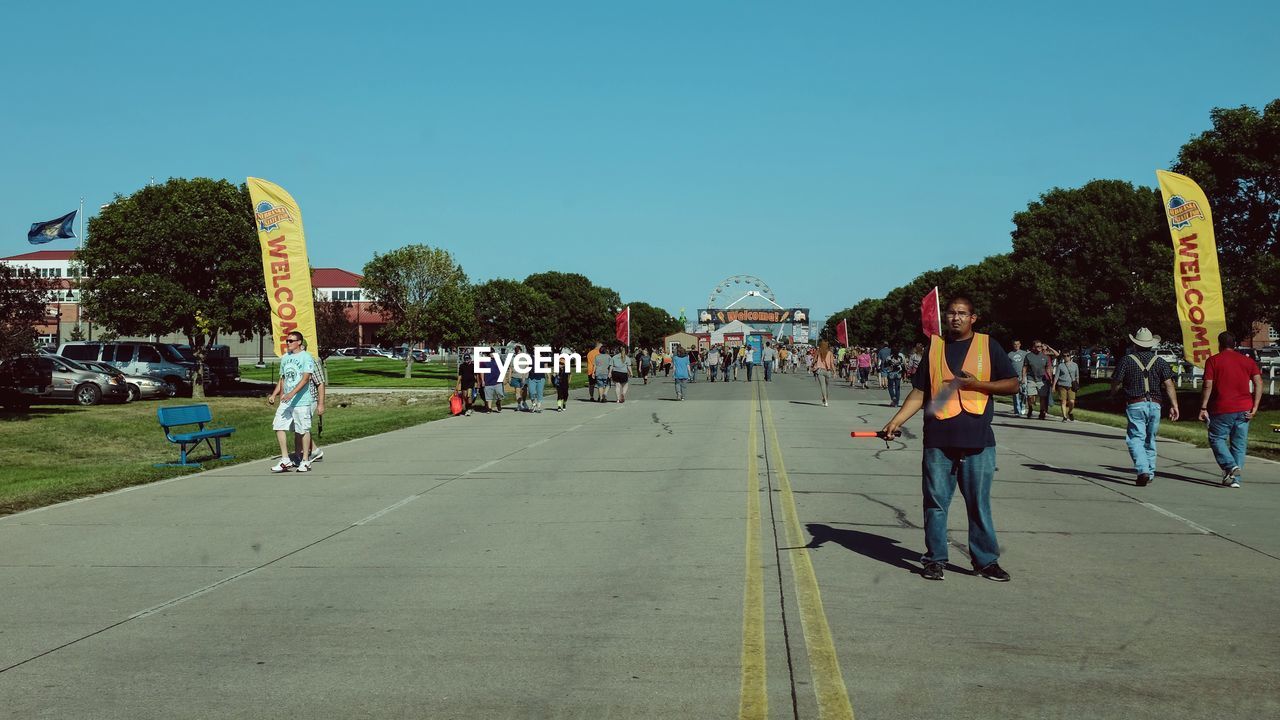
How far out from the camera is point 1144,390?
13.2 meters

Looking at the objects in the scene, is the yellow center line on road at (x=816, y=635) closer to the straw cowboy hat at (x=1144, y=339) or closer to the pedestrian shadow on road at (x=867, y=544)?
the pedestrian shadow on road at (x=867, y=544)

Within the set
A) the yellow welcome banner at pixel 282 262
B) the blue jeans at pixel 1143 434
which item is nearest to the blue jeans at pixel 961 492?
the blue jeans at pixel 1143 434

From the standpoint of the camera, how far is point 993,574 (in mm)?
7195

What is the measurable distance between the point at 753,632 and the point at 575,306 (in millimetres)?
97351

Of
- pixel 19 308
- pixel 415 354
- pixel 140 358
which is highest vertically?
pixel 19 308

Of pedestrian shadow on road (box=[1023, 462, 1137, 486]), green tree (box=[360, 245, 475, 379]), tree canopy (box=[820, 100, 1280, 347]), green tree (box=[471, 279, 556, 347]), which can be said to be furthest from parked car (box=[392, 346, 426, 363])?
pedestrian shadow on road (box=[1023, 462, 1137, 486])

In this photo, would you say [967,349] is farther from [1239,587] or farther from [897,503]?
[897,503]

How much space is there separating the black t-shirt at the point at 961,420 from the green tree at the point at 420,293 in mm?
54062

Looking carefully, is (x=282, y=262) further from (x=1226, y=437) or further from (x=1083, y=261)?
(x=1083, y=261)

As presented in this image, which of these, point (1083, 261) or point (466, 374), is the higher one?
point (1083, 261)

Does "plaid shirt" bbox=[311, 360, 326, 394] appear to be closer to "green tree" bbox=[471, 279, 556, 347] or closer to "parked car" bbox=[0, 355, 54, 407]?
"parked car" bbox=[0, 355, 54, 407]

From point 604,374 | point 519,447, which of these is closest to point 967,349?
point 519,447

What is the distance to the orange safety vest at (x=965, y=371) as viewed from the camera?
697 centimetres

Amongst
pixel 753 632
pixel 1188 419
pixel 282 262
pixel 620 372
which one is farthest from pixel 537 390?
pixel 753 632
